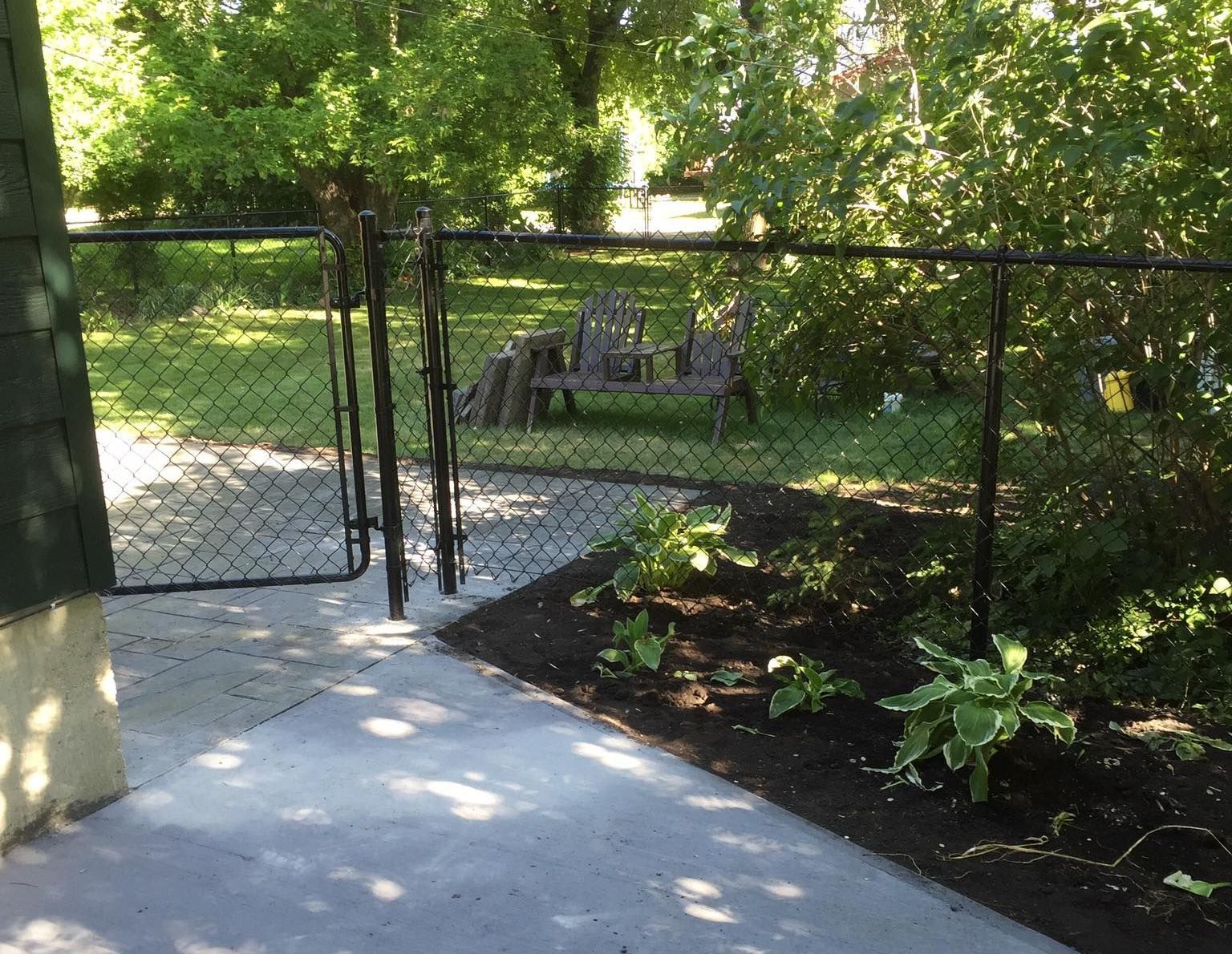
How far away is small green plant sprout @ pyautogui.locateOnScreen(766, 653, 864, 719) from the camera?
378 cm

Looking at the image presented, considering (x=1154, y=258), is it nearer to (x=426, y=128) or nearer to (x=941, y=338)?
(x=941, y=338)

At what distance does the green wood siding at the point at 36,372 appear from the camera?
9.52 ft

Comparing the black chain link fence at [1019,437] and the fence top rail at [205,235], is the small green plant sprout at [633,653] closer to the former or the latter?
the black chain link fence at [1019,437]

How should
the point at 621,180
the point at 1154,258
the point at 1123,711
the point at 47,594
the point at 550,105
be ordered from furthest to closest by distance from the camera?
the point at 621,180 → the point at 550,105 → the point at 1123,711 → the point at 1154,258 → the point at 47,594

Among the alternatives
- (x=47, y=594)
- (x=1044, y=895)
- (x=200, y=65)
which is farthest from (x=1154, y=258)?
(x=200, y=65)

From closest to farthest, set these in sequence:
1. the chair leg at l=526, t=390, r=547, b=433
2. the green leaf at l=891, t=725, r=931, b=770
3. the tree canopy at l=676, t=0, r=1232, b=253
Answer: the green leaf at l=891, t=725, r=931, b=770 → the tree canopy at l=676, t=0, r=1232, b=253 → the chair leg at l=526, t=390, r=547, b=433

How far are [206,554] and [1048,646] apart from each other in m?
3.86

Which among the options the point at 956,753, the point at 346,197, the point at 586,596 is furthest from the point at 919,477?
the point at 346,197

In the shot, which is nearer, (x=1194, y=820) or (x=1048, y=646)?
(x=1194, y=820)

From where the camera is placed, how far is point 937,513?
5809mm

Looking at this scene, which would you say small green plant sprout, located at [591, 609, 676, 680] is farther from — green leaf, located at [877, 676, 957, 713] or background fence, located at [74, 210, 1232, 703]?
green leaf, located at [877, 676, 957, 713]

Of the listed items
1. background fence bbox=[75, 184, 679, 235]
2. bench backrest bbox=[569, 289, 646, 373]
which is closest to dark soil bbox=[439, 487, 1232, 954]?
bench backrest bbox=[569, 289, 646, 373]

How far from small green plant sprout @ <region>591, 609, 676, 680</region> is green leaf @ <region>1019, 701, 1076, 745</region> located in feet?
4.10

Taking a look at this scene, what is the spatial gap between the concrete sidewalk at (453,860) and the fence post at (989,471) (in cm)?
125
